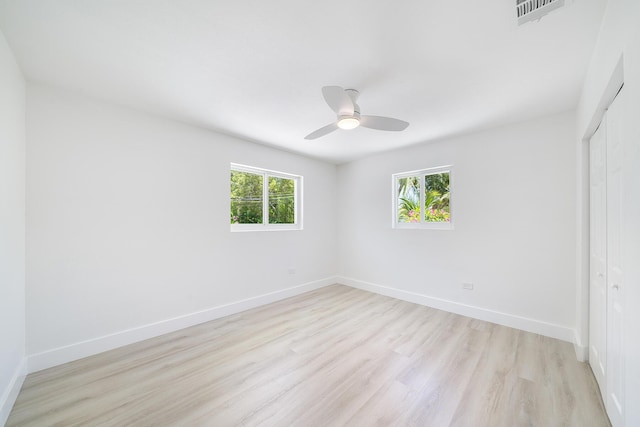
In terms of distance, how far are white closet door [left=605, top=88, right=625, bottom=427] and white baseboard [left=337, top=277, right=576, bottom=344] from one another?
1.17m

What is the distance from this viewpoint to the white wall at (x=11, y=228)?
158 centimetres

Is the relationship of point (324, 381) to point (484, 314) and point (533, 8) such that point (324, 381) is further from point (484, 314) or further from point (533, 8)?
point (533, 8)

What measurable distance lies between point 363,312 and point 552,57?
3.10 metres

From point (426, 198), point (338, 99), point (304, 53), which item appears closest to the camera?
point (304, 53)

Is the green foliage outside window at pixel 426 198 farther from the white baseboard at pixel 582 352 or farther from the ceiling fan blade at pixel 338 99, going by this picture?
the ceiling fan blade at pixel 338 99

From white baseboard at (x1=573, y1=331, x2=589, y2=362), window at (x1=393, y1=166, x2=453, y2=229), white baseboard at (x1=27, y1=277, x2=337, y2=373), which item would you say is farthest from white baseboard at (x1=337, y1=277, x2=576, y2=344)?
white baseboard at (x1=27, y1=277, x2=337, y2=373)

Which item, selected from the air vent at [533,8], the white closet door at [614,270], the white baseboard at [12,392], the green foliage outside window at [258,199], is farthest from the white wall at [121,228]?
the white closet door at [614,270]

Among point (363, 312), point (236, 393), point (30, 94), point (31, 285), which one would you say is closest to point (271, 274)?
point (363, 312)

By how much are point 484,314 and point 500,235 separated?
100cm

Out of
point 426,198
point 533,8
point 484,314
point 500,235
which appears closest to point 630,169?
point 533,8

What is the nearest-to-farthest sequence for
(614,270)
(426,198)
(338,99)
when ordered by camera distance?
1. (614,270)
2. (338,99)
3. (426,198)

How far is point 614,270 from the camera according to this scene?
1560 millimetres

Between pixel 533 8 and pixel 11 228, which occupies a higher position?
pixel 533 8

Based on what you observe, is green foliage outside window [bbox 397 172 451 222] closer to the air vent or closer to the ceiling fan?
the ceiling fan
